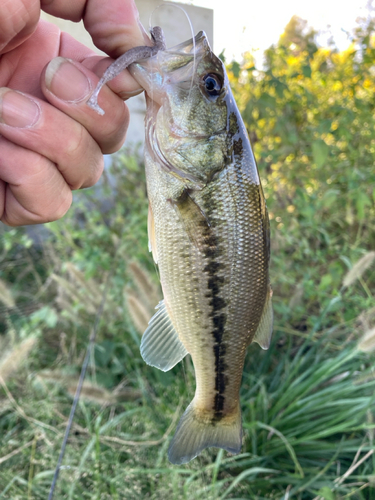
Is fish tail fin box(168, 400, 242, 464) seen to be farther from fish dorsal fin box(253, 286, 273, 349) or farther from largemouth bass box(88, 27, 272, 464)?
fish dorsal fin box(253, 286, 273, 349)

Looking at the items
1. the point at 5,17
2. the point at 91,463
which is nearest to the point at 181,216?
the point at 5,17

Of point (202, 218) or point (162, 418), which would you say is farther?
point (162, 418)

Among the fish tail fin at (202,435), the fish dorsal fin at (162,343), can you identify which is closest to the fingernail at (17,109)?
the fish dorsal fin at (162,343)

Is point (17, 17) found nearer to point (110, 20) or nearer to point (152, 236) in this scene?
point (110, 20)

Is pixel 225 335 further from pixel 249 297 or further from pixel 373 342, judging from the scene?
pixel 373 342

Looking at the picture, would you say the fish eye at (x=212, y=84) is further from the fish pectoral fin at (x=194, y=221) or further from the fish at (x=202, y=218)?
the fish pectoral fin at (x=194, y=221)

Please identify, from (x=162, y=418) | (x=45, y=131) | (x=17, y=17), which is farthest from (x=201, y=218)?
(x=162, y=418)

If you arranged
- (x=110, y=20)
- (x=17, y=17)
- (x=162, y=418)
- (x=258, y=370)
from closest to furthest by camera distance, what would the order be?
(x=17, y=17) → (x=110, y=20) → (x=162, y=418) → (x=258, y=370)

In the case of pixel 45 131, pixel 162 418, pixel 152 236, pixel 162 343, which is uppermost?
pixel 45 131
